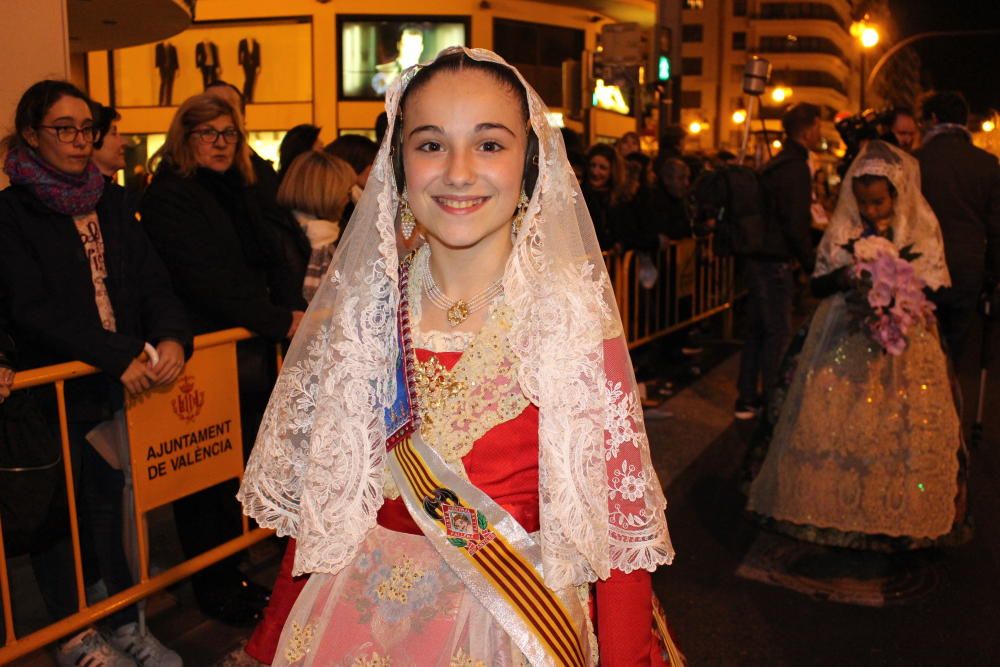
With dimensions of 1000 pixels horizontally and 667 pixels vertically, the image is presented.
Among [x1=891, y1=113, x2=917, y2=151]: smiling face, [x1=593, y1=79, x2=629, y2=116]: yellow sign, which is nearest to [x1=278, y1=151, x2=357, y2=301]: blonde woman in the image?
Answer: [x1=891, y1=113, x2=917, y2=151]: smiling face

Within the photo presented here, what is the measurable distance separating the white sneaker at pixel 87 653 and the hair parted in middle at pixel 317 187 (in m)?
2.32

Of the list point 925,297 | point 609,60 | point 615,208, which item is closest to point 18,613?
point 925,297

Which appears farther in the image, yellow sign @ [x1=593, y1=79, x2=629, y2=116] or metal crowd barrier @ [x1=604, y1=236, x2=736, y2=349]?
yellow sign @ [x1=593, y1=79, x2=629, y2=116]

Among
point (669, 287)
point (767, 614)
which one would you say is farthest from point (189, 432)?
point (669, 287)

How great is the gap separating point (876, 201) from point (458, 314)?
3.78 meters

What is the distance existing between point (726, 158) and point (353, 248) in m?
13.2

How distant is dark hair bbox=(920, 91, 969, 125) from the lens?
23.0 ft

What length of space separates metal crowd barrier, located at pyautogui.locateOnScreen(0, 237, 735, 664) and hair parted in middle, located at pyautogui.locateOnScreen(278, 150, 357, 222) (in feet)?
3.18

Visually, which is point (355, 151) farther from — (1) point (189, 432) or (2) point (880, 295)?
(2) point (880, 295)

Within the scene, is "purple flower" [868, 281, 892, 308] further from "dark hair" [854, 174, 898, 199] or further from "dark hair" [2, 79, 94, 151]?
"dark hair" [2, 79, 94, 151]

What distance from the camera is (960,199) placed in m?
6.88

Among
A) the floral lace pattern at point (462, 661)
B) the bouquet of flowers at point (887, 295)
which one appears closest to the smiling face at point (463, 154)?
the floral lace pattern at point (462, 661)

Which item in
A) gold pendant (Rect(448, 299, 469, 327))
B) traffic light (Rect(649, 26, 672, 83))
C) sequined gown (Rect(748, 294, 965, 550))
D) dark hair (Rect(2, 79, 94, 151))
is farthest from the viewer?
traffic light (Rect(649, 26, 672, 83))

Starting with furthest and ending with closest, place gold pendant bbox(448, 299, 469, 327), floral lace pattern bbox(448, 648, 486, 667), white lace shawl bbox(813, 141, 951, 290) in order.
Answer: white lace shawl bbox(813, 141, 951, 290), gold pendant bbox(448, 299, 469, 327), floral lace pattern bbox(448, 648, 486, 667)
